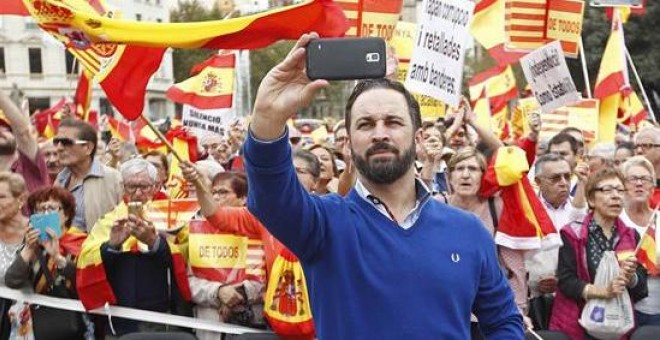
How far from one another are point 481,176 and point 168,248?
6.31ft

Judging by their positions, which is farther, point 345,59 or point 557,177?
point 557,177

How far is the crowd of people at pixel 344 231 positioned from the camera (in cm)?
340

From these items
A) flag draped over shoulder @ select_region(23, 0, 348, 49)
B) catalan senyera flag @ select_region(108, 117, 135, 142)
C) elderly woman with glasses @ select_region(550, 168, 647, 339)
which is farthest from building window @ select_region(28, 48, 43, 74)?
flag draped over shoulder @ select_region(23, 0, 348, 49)

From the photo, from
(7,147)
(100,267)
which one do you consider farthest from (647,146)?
(7,147)

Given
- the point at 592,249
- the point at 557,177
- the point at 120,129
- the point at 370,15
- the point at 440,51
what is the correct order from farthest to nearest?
the point at 120,129
the point at 370,15
the point at 440,51
the point at 557,177
the point at 592,249

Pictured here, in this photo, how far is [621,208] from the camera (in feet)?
22.0

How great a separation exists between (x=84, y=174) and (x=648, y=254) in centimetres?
370

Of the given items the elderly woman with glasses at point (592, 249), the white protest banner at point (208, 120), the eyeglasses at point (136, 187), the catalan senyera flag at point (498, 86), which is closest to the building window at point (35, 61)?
the catalan senyera flag at point (498, 86)

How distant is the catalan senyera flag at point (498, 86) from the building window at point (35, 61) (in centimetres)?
6393

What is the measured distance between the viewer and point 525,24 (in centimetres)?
1100

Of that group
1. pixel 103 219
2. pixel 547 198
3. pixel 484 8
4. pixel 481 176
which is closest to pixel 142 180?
pixel 103 219

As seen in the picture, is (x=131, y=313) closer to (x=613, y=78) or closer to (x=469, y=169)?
(x=469, y=169)

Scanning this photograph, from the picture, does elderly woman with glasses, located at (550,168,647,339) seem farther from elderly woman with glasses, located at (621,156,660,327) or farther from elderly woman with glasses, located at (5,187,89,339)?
elderly woman with glasses, located at (5,187,89,339)

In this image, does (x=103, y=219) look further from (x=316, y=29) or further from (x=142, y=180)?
(x=316, y=29)
